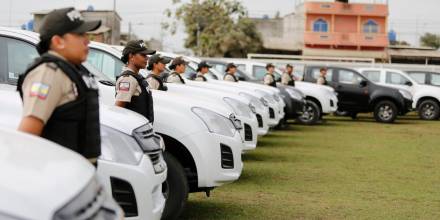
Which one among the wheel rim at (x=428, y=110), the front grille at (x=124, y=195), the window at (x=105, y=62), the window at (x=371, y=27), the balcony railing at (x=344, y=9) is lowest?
the wheel rim at (x=428, y=110)

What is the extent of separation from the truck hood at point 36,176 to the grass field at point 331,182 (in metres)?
4.80

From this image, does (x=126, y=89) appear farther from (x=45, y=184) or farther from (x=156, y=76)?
(x=45, y=184)

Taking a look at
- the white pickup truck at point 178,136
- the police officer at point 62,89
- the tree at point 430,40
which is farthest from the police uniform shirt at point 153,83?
the tree at point 430,40

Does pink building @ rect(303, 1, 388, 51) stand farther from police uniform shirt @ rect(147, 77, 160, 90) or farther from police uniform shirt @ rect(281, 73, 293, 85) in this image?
police uniform shirt @ rect(147, 77, 160, 90)

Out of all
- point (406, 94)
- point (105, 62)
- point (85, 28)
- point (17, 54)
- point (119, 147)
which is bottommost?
point (406, 94)

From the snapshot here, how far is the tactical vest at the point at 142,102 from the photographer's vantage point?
7.71 m

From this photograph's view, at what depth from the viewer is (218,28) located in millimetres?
57250

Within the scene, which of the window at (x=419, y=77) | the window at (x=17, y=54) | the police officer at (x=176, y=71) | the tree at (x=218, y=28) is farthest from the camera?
the tree at (x=218, y=28)

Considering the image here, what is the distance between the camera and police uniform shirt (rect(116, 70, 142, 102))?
7.75 meters

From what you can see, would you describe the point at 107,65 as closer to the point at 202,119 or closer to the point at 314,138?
the point at 202,119

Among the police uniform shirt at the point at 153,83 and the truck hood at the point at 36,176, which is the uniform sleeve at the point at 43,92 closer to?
the truck hood at the point at 36,176

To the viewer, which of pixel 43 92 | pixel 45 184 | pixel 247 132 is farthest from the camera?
pixel 247 132

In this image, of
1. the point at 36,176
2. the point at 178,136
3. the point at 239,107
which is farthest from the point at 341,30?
the point at 36,176

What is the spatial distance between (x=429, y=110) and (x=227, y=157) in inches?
819
